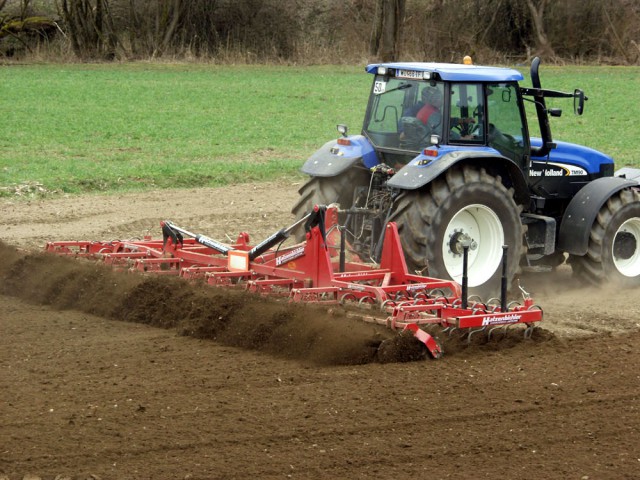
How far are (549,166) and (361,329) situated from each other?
3.62 m

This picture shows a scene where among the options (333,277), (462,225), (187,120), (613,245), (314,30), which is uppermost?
(314,30)

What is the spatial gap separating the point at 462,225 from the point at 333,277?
1583 millimetres

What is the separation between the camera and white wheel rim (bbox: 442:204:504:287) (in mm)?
8766

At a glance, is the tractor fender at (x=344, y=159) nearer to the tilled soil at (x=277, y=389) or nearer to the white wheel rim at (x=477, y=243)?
the white wheel rim at (x=477, y=243)

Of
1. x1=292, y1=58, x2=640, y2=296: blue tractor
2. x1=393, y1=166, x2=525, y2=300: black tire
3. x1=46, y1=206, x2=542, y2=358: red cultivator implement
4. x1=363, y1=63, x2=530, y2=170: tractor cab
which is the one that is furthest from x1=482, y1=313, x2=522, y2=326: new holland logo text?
x1=363, y1=63, x2=530, y2=170: tractor cab

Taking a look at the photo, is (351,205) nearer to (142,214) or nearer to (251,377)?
(251,377)

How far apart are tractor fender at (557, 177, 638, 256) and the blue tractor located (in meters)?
0.01

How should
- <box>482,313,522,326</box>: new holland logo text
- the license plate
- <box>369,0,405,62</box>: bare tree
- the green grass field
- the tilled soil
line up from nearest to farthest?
the tilled soil
<box>482,313,522,326</box>: new holland logo text
the license plate
the green grass field
<box>369,0,405,62</box>: bare tree

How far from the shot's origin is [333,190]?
934 cm

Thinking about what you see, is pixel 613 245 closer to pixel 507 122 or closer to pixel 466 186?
pixel 507 122

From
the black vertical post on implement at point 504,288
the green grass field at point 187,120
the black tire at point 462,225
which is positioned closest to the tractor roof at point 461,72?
the black tire at point 462,225

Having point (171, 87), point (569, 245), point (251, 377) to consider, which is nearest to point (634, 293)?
point (569, 245)

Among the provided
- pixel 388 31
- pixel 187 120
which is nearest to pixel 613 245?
pixel 187 120

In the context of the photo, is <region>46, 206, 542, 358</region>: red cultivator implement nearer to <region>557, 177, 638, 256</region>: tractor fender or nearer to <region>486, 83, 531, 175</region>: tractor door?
<region>486, 83, 531, 175</region>: tractor door
